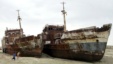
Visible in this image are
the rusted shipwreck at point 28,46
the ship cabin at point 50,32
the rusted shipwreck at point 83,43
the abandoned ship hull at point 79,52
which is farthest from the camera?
the ship cabin at point 50,32

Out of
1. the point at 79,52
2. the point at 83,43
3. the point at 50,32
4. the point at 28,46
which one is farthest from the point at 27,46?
the point at 83,43

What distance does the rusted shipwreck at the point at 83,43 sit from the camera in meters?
30.0

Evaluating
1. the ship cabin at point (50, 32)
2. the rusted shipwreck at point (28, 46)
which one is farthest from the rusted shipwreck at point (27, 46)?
the ship cabin at point (50, 32)

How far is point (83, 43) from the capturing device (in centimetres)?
3097

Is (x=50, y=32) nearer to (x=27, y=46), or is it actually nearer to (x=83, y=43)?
(x=27, y=46)

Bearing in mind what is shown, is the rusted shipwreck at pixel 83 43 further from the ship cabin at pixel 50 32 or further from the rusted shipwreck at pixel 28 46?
the rusted shipwreck at pixel 28 46


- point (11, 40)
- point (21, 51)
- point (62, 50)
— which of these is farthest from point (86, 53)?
point (11, 40)

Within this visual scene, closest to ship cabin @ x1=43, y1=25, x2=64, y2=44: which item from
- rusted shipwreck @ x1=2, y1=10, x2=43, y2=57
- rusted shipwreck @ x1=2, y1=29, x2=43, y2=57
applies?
rusted shipwreck @ x1=2, y1=10, x2=43, y2=57

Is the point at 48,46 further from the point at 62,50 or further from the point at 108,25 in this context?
the point at 108,25

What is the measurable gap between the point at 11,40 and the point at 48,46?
7015 millimetres

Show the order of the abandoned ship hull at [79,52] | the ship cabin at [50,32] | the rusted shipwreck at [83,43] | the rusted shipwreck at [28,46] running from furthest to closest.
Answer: the ship cabin at [50,32] < the rusted shipwreck at [28,46] < the abandoned ship hull at [79,52] < the rusted shipwreck at [83,43]

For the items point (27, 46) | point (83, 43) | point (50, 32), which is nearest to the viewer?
point (83, 43)

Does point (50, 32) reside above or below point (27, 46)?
above

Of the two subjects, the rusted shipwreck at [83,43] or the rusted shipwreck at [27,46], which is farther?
the rusted shipwreck at [27,46]
